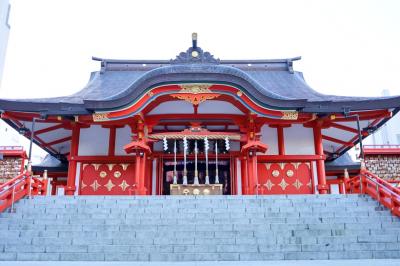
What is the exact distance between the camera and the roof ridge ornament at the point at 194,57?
12.8 meters

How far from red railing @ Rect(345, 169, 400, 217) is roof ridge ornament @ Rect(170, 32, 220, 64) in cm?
633

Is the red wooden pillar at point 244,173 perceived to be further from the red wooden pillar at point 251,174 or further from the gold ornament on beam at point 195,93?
the gold ornament on beam at point 195,93

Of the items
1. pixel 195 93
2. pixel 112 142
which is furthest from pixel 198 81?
pixel 112 142

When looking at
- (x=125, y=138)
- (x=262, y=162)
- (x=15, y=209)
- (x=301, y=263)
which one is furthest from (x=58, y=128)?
(x=301, y=263)

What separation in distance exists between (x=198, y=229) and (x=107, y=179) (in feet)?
24.7

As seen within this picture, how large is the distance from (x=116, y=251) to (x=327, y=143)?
43.2 ft

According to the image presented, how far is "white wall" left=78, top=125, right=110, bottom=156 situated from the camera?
14.0m

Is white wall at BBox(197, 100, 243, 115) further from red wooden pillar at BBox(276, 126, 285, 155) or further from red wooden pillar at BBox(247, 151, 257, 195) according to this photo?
red wooden pillar at BBox(276, 126, 285, 155)

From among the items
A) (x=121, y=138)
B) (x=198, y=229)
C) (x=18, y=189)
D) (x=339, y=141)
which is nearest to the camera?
(x=198, y=229)

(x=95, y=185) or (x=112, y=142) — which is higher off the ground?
(x=112, y=142)

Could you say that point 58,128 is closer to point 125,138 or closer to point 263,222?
point 125,138

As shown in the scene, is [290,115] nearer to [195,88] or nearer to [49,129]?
[195,88]

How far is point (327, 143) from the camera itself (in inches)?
666

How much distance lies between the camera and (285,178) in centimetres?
1371
